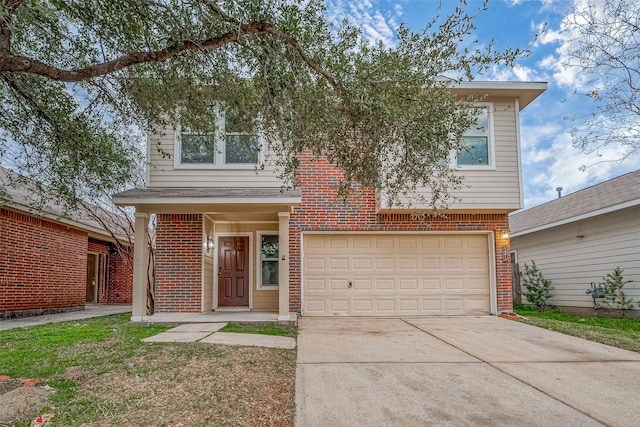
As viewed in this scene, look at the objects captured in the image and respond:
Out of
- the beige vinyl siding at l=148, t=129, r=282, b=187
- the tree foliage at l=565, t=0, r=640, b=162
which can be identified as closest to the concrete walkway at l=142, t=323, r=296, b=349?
the beige vinyl siding at l=148, t=129, r=282, b=187

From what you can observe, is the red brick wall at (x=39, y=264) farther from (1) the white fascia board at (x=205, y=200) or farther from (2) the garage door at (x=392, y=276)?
(2) the garage door at (x=392, y=276)

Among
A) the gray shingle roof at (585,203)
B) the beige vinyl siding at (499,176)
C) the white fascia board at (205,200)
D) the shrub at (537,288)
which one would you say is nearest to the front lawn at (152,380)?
the white fascia board at (205,200)

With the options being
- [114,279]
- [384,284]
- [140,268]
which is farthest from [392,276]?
[114,279]

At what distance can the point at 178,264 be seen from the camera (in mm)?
9039

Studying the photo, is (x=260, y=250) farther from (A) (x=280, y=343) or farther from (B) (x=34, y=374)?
(B) (x=34, y=374)

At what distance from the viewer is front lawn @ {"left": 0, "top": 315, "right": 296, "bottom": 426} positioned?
318 centimetres

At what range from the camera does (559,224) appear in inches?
474

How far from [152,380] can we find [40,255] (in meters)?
8.67

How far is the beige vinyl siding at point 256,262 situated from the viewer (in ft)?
32.9

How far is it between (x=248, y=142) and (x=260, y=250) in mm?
4688

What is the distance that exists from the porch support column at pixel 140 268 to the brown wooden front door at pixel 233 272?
2.17m

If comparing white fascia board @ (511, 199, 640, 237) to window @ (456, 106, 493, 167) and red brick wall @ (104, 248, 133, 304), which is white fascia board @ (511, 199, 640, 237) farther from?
red brick wall @ (104, 248, 133, 304)

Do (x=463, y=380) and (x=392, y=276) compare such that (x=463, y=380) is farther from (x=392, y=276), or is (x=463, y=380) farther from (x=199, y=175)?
(x=199, y=175)

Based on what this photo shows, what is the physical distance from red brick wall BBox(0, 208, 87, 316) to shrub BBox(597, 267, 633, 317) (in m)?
13.9
